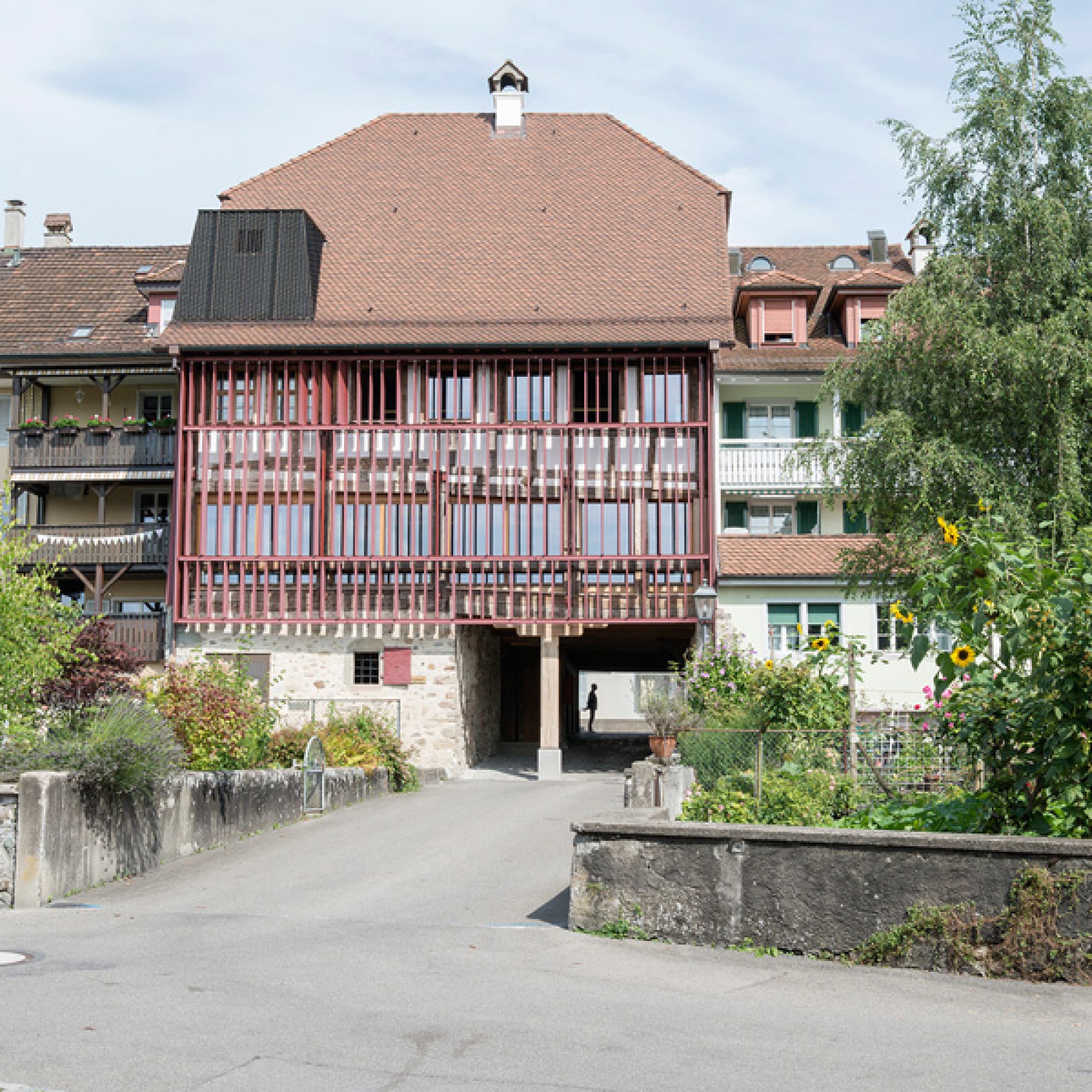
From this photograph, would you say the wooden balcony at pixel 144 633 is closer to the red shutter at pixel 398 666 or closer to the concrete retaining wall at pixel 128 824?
the red shutter at pixel 398 666

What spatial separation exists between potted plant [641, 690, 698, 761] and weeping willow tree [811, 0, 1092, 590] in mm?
4510

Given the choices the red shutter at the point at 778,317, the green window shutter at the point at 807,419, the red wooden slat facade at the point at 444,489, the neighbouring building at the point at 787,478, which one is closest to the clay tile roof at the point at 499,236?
the red wooden slat facade at the point at 444,489

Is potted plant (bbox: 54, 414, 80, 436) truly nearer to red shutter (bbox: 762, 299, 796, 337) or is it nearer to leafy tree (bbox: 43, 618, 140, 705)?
leafy tree (bbox: 43, 618, 140, 705)

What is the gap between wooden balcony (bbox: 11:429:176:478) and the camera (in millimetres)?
34156

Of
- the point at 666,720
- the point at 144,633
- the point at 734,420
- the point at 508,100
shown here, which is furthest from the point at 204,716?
the point at 508,100

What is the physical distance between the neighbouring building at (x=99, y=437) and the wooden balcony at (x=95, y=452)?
0.09ft

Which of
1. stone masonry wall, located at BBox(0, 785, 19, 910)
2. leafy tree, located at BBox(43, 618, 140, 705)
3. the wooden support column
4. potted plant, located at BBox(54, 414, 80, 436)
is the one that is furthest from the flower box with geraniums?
stone masonry wall, located at BBox(0, 785, 19, 910)

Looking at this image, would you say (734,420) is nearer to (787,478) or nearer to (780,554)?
(787,478)

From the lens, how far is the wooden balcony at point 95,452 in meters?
34.2

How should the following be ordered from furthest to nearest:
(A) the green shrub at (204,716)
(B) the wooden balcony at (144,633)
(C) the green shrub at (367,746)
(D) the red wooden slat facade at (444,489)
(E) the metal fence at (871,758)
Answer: (B) the wooden balcony at (144,633)
(D) the red wooden slat facade at (444,489)
(C) the green shrub at (367,746)
(A) the green shrub at (204,716)
(E) the metal fence at (871,758)

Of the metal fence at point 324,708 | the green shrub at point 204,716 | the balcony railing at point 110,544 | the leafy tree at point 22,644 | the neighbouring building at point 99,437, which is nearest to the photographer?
the leafy tree at point 22,644

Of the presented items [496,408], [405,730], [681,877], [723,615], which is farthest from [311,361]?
[681,877]

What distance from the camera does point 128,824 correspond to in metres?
12.6

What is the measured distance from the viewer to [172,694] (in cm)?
1552
